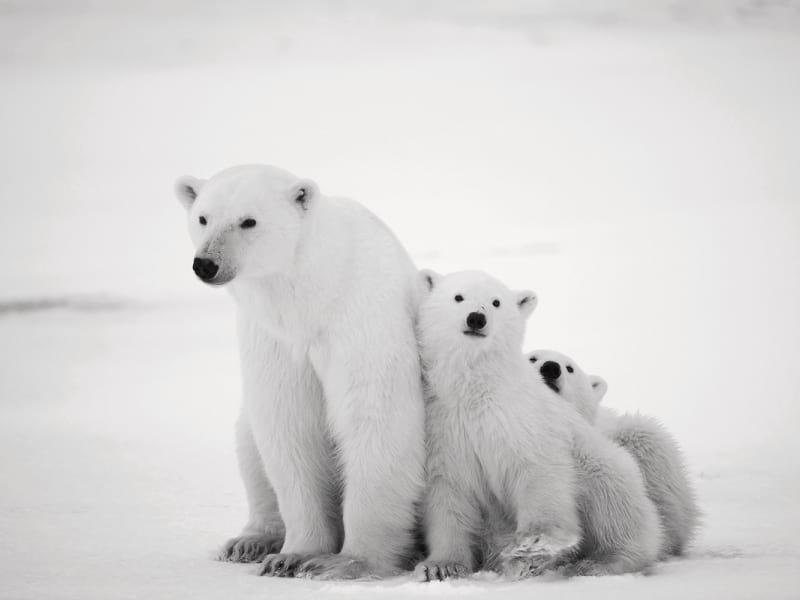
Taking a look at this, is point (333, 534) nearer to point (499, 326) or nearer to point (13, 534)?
point (499, 326)

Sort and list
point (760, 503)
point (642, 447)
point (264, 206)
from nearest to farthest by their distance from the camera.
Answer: point (264, 206), point (642, 447), point (760, 503)

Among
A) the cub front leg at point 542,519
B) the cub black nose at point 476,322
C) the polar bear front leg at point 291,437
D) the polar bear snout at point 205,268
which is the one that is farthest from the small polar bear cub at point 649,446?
the polar bear snout at point 205,268

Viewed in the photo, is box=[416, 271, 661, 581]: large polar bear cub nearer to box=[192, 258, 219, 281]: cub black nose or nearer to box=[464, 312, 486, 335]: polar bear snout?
box=[464, 312, 486, 335]: polar bear snout

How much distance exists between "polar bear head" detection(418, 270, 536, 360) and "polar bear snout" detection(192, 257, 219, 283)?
117 cm

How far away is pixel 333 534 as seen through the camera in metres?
5.96

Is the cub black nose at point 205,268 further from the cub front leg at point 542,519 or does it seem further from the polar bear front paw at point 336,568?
the cub front leg at point 542,519

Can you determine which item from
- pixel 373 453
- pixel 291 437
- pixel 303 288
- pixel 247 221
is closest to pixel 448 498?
pixel 373 453

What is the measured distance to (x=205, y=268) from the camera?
17.1 feet

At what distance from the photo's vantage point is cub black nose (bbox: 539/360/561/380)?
6.46m

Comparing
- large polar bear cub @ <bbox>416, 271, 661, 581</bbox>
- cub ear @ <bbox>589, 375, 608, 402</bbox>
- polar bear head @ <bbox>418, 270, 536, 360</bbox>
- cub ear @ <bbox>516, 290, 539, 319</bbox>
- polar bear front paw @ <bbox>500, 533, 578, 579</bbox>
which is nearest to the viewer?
polar bear front paw @ <bbox>500, 533, 578, 579</bbox>

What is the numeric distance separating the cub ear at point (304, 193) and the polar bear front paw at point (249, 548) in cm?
183

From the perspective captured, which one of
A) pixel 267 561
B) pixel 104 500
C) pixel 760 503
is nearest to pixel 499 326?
pixel 267 561

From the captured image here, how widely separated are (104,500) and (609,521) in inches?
139

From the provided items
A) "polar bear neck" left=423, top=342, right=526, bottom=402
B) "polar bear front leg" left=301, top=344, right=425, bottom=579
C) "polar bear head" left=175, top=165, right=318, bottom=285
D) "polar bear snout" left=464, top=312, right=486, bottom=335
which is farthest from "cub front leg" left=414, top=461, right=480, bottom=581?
"polar bear head" left=175, top=165, right=318, bottom=285
